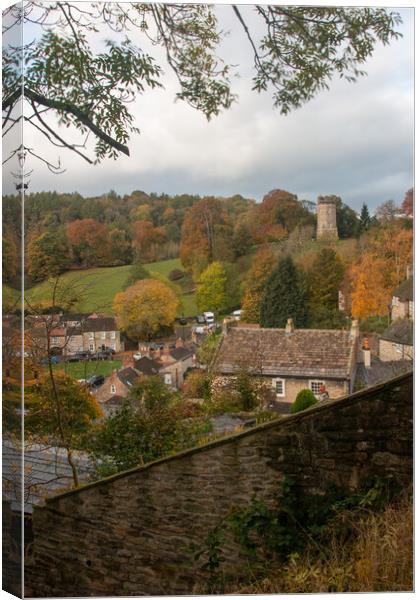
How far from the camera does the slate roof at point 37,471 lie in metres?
5.91

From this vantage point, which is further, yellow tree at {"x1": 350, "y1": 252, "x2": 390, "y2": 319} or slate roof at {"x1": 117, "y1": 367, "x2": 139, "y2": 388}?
yellow tree at {"x1": 350, "y1": 252, "x2": 390, "y2": 319}

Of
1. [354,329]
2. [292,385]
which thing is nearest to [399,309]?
[354,329]

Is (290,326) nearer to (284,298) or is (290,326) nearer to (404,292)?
(284,298)

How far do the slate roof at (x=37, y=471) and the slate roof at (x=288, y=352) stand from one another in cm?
138

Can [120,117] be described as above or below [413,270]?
above

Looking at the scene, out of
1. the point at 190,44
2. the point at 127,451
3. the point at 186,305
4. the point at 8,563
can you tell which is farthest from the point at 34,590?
the point at 190,44

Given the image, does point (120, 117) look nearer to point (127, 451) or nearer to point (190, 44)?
point (190, 44)

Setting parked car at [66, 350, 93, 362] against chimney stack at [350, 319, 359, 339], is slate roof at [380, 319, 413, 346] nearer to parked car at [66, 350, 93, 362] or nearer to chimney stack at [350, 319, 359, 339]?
chimney stack at [350, 319, 359, 339]

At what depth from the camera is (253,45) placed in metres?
5.94

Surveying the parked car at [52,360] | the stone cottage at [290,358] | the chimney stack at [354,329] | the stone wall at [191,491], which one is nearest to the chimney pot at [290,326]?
the stone cottage at [290,358]

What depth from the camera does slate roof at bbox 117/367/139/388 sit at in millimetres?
6094

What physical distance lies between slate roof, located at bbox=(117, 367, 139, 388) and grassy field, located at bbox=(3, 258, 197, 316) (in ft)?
1.57

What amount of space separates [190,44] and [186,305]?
2.02 m

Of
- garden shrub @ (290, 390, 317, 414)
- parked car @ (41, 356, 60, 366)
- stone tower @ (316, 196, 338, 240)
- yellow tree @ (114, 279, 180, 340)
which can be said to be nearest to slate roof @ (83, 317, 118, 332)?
yellow tree @ (114, 279, 180, 340)
